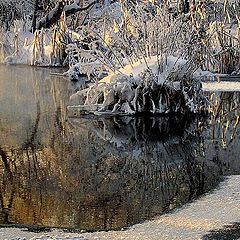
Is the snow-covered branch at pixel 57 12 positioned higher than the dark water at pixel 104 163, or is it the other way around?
the snow-covered branch at pixel 57 12

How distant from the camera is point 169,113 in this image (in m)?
10.9

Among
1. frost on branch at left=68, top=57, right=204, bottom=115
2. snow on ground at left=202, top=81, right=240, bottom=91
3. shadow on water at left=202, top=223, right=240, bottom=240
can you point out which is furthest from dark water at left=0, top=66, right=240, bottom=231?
snow on ground at left=202, top=81, right=240, bottom=91

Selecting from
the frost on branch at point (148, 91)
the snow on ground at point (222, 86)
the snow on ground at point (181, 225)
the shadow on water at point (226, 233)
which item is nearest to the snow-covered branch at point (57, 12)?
the snow on ground at point (222, 86)

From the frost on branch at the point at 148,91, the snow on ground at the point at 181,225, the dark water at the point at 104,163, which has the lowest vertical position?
the snow on ground at the point at 181,225

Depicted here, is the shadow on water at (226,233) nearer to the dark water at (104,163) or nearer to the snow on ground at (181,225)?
the snow on ground at (181,225)

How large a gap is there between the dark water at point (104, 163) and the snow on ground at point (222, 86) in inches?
90.0

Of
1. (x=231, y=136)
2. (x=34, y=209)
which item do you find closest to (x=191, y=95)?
(x=231, y=136)

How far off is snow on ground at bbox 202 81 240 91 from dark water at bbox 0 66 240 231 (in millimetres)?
2286

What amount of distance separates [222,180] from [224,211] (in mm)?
1290

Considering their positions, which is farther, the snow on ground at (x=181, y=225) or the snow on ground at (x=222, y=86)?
the snow on ground at (x=222, y=86)

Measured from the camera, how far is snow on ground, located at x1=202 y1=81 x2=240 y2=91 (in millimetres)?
14297

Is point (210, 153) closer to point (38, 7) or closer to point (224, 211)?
point (224, 211)

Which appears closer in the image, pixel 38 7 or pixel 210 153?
pixel 210 153

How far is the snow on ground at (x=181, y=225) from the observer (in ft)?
15.2
